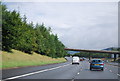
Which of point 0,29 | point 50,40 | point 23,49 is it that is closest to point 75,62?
point 23,49

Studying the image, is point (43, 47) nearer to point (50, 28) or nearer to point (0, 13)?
point (50, 28)

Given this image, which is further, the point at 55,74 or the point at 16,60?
the point at 16,60

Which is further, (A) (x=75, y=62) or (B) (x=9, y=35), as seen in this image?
(A) (x=75, y=62)

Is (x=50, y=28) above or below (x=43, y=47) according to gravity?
above

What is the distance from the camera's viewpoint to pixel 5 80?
17.1m

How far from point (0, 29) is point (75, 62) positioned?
23648mm

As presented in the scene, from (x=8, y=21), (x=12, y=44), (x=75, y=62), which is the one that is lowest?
(x=75, y=62)

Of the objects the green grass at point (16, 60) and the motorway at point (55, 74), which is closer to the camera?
the motorway at point (55, 74)

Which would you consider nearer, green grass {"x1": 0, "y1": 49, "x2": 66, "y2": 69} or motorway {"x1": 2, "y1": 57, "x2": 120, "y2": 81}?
motorway {"x1": 2, "y1": 57, "x2": 120, "y2": 81}

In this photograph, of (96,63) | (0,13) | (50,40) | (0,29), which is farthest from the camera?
(50,40)

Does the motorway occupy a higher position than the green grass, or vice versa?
the motorway

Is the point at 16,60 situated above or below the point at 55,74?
below

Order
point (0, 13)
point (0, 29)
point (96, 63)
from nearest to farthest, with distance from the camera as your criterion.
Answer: point (96, 63)
point (0, 13)
point (0, 29)

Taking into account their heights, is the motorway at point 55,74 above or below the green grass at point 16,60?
above
